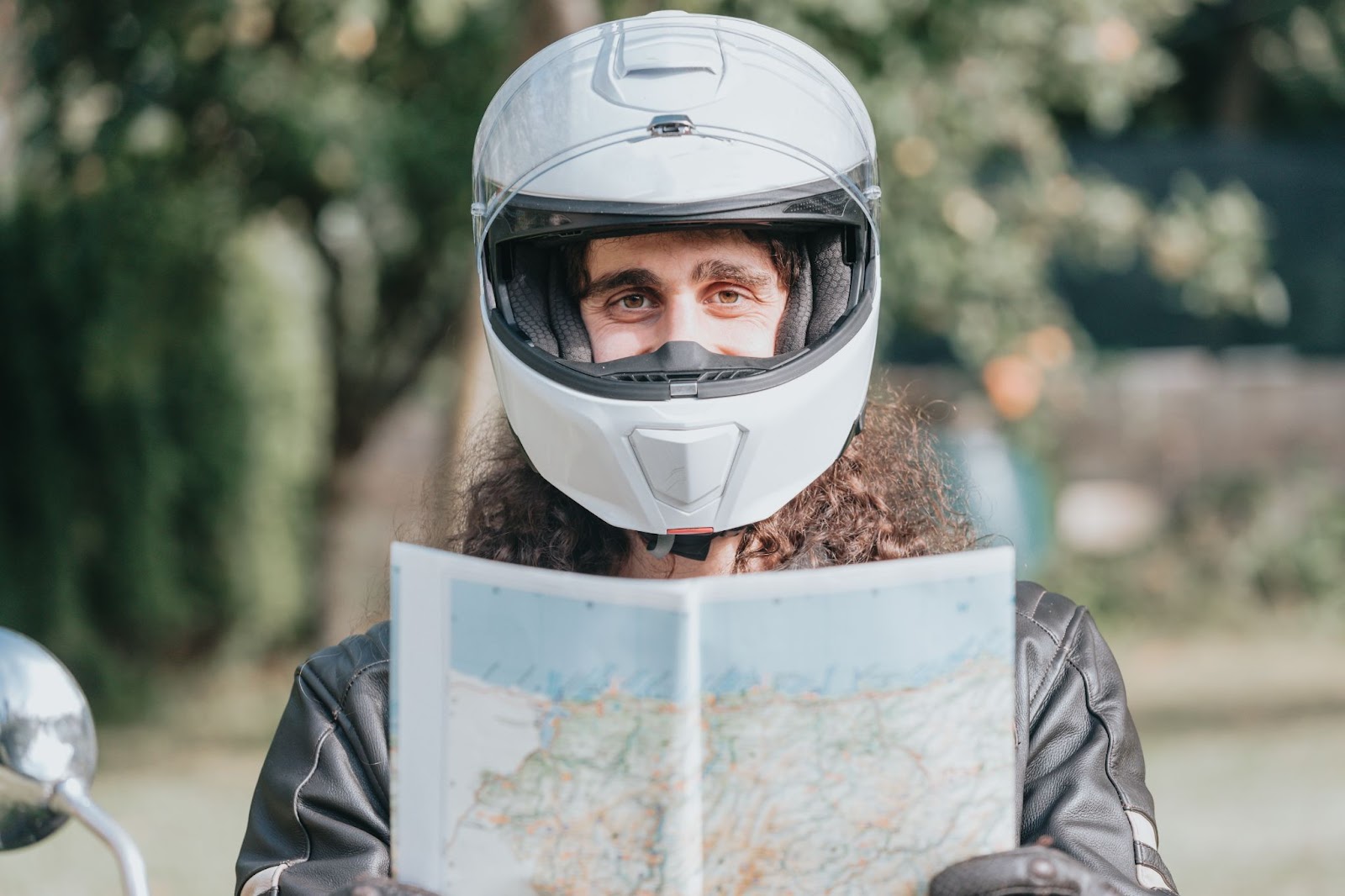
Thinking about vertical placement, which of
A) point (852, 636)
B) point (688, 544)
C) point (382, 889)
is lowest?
point (382, 889)

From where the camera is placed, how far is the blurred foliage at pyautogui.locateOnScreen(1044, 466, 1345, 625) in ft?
27.9

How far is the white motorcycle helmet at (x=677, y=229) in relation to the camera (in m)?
1.71

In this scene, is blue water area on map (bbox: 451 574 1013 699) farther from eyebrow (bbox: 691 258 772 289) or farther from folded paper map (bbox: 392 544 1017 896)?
eyebrow (bbox: 691 258 772 289)

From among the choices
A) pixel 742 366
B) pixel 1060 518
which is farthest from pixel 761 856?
pixel 1060 518

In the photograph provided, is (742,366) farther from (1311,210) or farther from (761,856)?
(1311,210)

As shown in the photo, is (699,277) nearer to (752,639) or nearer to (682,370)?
(682,370)

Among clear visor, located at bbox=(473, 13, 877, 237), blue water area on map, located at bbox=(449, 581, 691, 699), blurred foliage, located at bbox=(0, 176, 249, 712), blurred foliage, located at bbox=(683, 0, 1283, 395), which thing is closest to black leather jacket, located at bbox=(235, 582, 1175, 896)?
blue water area on map, located at bbox=(449, 581, 691, 699)

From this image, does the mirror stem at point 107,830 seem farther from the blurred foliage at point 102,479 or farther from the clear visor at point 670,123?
the blurred foliage at point 102,479

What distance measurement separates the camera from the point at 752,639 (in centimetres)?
132

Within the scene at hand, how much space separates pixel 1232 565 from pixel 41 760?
807cm

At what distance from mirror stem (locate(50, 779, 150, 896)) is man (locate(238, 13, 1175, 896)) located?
1.14ft

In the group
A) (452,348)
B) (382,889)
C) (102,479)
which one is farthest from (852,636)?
(102,479)

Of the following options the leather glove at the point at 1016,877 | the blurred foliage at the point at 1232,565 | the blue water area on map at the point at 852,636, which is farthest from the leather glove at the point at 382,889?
the blurred foliage at the point at 1232,565

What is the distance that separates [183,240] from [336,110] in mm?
973
